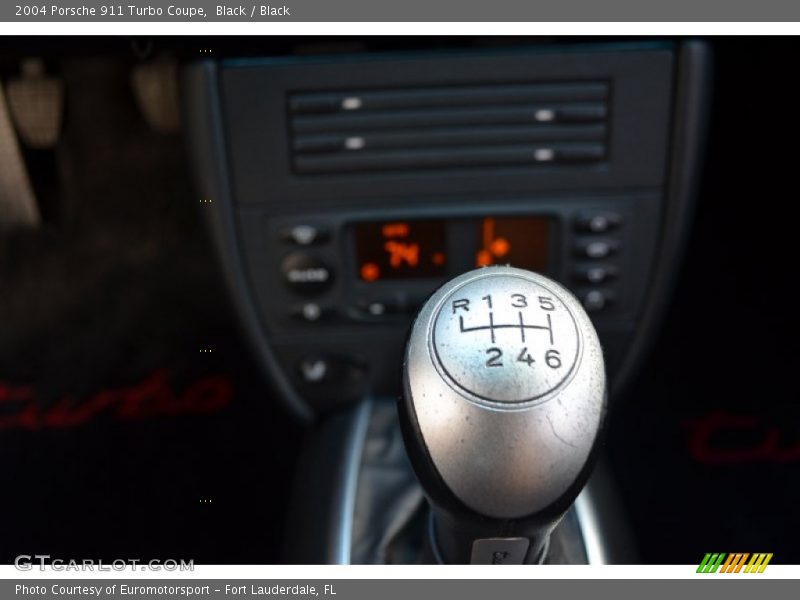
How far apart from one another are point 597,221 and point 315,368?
1.06 feet

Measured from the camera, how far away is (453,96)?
754mm

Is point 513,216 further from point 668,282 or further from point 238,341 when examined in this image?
point 238,341

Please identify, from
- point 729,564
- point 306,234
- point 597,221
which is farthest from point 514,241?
point 729,564

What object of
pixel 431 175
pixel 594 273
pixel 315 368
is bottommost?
pixel 315 368

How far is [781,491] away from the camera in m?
1.05

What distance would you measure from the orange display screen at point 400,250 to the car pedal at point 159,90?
237 millimetres

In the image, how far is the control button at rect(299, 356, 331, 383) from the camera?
0.88 m

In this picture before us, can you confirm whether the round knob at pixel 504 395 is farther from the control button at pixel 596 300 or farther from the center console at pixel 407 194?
the control button at pixel 596 300

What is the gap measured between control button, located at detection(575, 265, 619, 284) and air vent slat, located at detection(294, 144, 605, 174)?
0.36ft

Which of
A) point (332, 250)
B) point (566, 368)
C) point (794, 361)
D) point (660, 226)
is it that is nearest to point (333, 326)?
point (332, 250)

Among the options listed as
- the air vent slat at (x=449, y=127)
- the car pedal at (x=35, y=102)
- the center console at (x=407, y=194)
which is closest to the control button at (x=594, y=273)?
the center console at (x=407, y=194)

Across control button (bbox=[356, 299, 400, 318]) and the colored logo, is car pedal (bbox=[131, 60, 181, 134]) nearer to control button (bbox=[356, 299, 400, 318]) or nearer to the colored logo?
control button (bbox=[356, 299, 400, 318])

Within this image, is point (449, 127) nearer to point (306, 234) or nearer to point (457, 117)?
point (457, 117)

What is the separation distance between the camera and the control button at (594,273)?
2.71 feet
